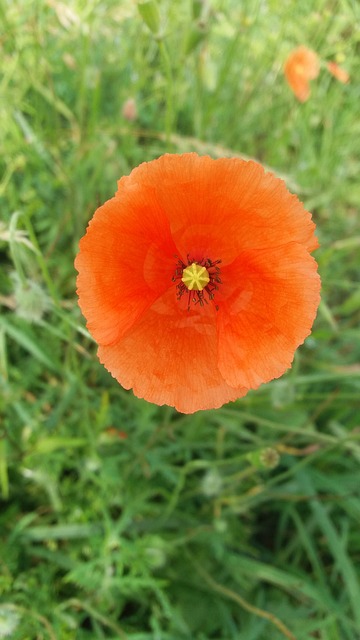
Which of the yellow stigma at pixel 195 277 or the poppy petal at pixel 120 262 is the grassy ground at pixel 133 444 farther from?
the yellow stigma at pixel 195 277

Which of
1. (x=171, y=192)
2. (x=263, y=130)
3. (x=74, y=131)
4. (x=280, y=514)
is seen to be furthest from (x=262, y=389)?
(x=263, y=130)

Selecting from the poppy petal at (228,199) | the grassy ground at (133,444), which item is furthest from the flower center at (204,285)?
the grassy ground at (133,444)

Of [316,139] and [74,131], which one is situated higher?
[316,139]

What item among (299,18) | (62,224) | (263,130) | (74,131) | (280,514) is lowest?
(280,514)

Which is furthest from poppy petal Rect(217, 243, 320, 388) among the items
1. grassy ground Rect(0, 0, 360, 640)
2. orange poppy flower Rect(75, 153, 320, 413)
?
grassy ground Rect(0, 0, 360, 640)

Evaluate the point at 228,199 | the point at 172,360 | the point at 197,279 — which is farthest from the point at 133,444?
the point at 228,199

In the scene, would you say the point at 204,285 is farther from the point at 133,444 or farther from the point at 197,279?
the point at 133,444

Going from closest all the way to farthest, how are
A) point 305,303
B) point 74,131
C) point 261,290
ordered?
1. point 305,303
2. point 261,290
3. point 74,131

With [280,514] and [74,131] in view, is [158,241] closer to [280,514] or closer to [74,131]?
[74,131]
